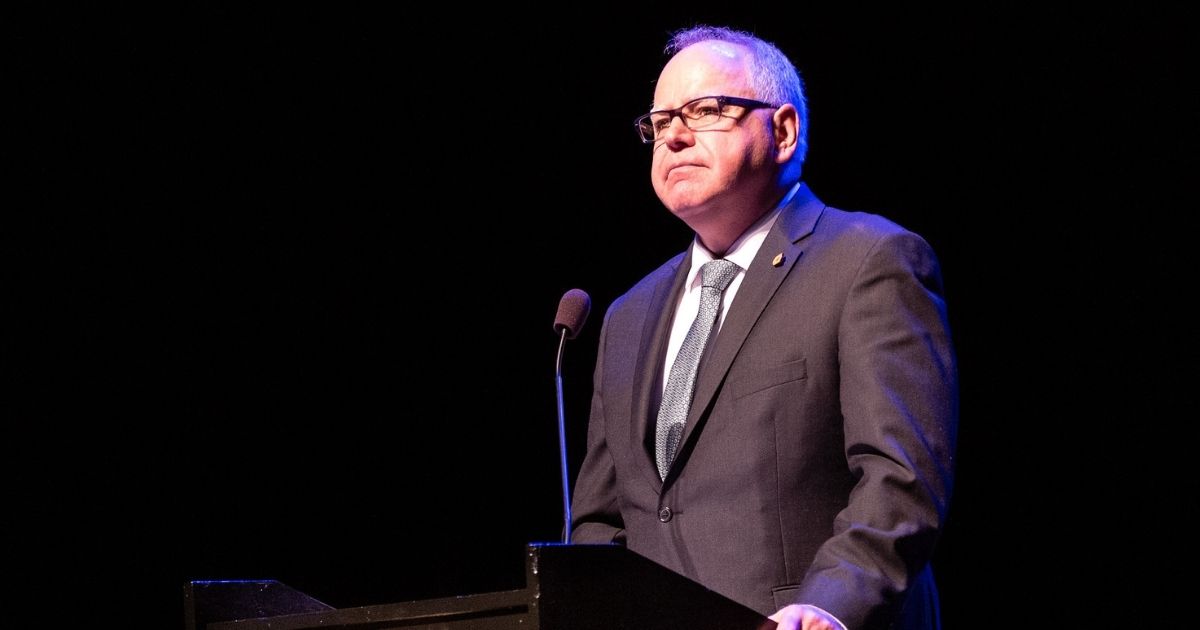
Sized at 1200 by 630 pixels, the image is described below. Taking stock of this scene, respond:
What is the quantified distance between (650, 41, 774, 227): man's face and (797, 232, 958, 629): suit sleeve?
1.42ft

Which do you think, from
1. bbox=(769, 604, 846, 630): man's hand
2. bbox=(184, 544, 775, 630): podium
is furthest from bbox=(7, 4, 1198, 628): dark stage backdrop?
bbox=(184, 544, 775, 630): podium

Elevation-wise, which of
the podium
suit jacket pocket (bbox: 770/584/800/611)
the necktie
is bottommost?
suit jacket pocket (bbox: 770/584/800/611)

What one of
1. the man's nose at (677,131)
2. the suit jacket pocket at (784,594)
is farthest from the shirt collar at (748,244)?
the suit jacket pocket at (784,594)

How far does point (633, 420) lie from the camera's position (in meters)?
2.48

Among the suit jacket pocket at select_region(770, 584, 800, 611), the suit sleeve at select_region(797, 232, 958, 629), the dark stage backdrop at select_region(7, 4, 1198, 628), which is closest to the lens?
the suit sleeve at select_region(797, 232, 958, 629)

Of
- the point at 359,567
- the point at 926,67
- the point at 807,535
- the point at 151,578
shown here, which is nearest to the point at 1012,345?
the point at 926,67

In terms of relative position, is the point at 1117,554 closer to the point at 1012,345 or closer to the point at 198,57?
the point at 1012,345

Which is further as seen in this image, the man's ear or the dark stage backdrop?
the dark stage backdrop

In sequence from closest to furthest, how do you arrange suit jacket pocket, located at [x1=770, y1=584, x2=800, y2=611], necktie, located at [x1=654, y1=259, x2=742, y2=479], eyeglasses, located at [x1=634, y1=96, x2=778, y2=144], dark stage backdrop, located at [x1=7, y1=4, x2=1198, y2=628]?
suit jacket pocket, located at [x1=770, y1=584, x2=800, y2=611] < necktie, located at [x1=654, y1=259, x2=742, y2=479] < eyeglasses, located at [x1=634, y1=96, x2=778, y2=144] < dark stage backdrop, located at [x1=7, y1=4, x2=1198, y2=628]

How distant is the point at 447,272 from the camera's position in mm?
4715

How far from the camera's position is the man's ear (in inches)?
106

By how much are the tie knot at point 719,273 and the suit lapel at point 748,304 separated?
11 cm

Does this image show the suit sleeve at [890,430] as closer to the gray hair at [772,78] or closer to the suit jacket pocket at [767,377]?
the suit jacket pocket at [767,377]

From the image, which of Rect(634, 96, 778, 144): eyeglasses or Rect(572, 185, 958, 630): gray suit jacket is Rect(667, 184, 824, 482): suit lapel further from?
Rect(634, 96, 778, 144): eyeglasses
